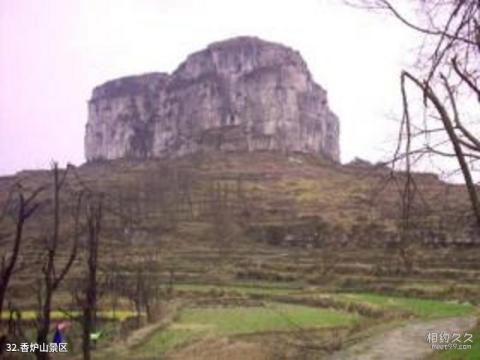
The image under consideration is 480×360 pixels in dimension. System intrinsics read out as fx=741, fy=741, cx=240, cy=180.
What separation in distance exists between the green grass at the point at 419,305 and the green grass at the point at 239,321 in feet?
9.55

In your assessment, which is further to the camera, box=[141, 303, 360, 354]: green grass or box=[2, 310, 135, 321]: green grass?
box=[2, 310, 135, 321]: green grass

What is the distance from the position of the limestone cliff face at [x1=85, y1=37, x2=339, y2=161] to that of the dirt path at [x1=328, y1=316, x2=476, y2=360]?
11496cm

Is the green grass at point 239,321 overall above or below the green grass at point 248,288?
below

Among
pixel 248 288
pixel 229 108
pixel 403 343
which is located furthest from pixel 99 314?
pixel 229 108

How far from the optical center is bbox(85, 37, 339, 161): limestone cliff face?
495 feet

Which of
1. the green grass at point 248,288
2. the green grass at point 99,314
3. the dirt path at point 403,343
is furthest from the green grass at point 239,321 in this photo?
the dirt path at point 403,343

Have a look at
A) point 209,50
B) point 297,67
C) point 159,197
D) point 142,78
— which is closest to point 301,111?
point 297,67

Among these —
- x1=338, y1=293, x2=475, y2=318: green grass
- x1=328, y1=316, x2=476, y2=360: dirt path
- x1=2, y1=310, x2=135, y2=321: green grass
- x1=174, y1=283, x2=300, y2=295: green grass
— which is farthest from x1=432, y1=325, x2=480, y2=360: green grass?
x1=174, y1=283, x2=300, y2=295: green grass

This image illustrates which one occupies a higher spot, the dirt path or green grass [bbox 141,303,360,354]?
the dirt path

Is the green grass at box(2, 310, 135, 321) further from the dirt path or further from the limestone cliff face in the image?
the limestone cliff face

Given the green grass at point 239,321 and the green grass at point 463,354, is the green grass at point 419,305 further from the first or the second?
the green grass at point 463,354

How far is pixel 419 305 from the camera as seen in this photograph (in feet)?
139

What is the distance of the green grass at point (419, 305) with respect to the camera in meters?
37.4

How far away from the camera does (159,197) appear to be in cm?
10775
